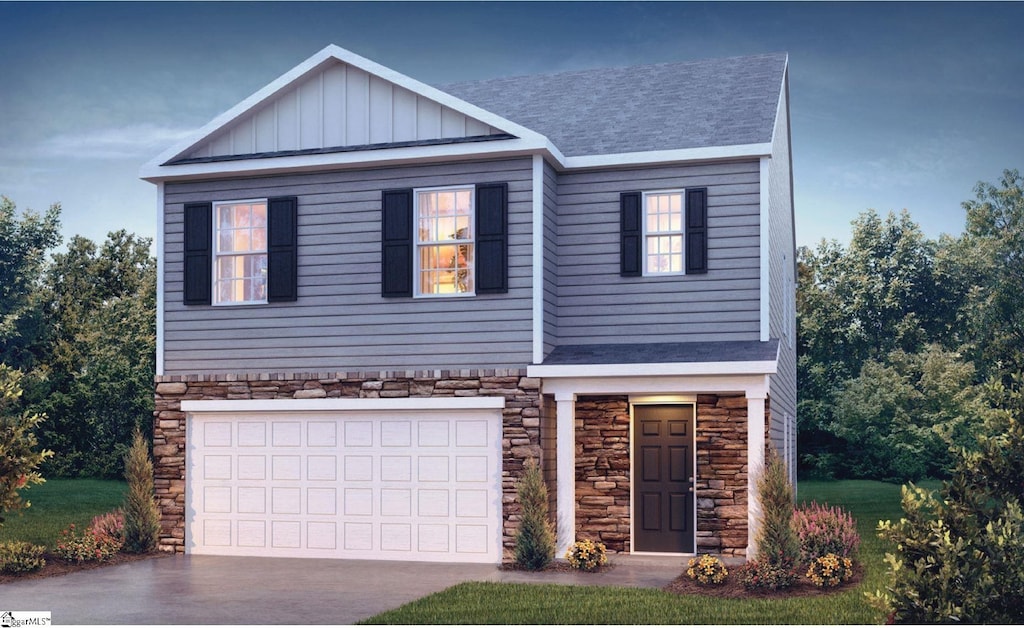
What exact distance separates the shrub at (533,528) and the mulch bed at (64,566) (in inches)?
219

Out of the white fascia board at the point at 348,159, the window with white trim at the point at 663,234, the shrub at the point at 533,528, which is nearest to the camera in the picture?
the shrub at the point at 533,528

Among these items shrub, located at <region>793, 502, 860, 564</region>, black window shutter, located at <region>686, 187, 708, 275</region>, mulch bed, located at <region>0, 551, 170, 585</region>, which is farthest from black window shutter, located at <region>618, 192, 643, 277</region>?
mulch bed, located at <region>0, 551, 170, 585</region>

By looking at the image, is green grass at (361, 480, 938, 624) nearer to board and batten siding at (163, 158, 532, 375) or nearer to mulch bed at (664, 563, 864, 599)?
mulch bed at (664, 563, 864, 599)

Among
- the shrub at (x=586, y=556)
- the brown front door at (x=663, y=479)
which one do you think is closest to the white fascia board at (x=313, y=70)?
the brown front door at (x=663, y=479)

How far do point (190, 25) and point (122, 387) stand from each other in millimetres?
10521

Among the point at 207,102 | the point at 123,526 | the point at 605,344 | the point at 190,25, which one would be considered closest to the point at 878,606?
the point at 605,344

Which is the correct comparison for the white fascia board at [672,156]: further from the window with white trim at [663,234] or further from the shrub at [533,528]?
the shrub at [533,528]

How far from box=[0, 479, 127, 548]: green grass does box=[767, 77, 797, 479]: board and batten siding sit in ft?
38.0

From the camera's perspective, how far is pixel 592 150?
16.7 m

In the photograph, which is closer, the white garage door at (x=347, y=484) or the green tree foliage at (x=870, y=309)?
the white garage door at (x=347, y=484)

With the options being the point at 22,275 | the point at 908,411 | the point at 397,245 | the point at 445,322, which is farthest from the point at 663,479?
the point at 22,275

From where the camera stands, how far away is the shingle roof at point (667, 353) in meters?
14.9

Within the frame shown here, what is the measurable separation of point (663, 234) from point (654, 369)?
7.39 ft

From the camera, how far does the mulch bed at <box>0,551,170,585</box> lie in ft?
47.4
